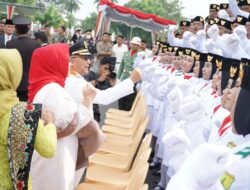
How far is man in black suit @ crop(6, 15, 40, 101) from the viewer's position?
4812 millimetres

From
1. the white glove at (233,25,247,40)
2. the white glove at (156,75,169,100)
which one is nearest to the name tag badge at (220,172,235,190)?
the white glove at (233,25,247,40)

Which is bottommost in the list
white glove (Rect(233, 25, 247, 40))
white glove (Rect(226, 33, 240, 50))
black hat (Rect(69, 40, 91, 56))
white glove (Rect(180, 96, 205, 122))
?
white glove (Rect(180, 96, 205, 122))

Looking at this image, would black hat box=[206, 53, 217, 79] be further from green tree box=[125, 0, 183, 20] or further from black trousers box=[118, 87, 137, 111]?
green tree box=[125, 0, 183, 20]

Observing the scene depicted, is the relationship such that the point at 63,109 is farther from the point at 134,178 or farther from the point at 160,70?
the point at 160,70

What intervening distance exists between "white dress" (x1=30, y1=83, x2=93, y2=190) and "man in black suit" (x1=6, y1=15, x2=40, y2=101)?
219 cm

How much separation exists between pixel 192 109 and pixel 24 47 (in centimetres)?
245

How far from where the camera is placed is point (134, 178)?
2537 mm

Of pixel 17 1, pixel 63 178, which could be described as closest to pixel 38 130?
pixel 63 178

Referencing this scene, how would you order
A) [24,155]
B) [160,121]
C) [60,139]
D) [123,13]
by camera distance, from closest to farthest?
1. [24,155]
2. [60,139]
3. [160,121]
4. [123,13]

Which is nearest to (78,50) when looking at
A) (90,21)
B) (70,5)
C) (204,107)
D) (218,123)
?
(204,107)

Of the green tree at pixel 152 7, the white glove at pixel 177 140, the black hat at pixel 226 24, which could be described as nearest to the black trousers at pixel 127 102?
the black hat at pixel 226 24

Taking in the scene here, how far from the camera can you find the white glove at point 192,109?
310cm

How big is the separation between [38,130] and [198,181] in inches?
36.8

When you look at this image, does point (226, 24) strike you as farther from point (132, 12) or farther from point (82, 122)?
point (132, 12)
